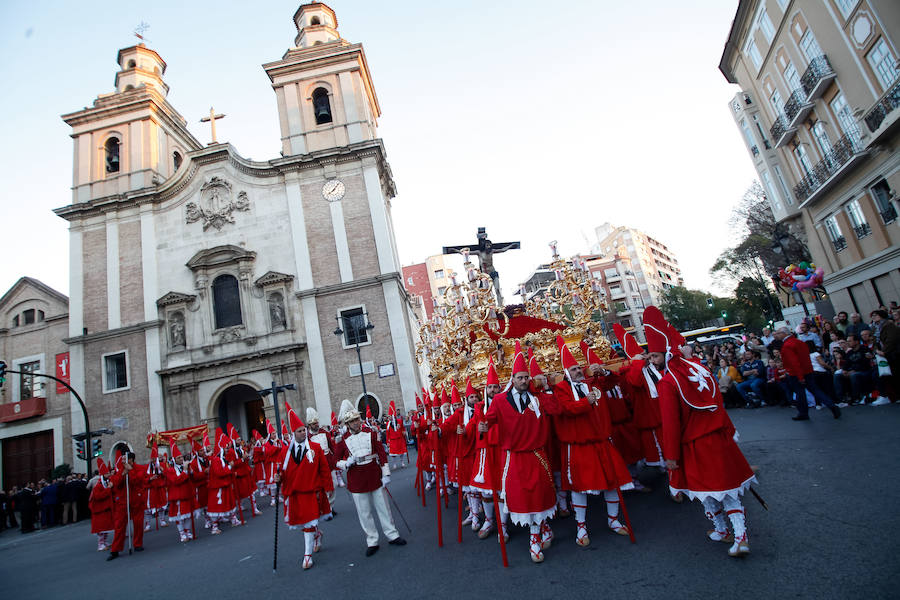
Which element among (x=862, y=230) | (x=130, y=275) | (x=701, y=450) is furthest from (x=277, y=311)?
(x=862, y=230)

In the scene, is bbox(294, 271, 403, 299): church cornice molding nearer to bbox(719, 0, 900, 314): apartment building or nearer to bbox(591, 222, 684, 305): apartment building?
bbox(719, 0, 900, 314): apartment building

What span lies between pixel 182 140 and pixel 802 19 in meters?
34.4

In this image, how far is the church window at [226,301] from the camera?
24.5 m

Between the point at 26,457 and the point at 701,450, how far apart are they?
104 ft

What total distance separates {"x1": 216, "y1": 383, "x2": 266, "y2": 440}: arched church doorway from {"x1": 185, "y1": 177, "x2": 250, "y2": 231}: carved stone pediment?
8.77 metres

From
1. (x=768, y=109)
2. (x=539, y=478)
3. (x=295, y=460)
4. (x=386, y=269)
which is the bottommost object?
(x=539, y=478)

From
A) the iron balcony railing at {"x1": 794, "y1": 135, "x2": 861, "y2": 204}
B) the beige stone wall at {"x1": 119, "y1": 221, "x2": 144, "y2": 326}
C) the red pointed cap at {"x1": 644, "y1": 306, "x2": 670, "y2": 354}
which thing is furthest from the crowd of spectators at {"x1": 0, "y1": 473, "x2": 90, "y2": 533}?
the iron balcony railing at {"x1": 794, "y1": 135, "x2": 861, "y2": 204}

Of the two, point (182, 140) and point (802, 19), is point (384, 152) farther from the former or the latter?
point (802, 19)

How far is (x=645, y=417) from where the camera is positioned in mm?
6727

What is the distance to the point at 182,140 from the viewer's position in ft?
107

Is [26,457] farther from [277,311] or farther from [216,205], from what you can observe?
[216,205]

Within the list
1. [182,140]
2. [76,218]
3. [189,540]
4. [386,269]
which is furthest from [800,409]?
[182,140]

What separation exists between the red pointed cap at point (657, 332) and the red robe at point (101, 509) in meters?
11.7

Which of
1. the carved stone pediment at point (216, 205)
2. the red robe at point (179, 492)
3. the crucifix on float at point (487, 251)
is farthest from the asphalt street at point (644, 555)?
the carved stone pediment at point (216, 205)
